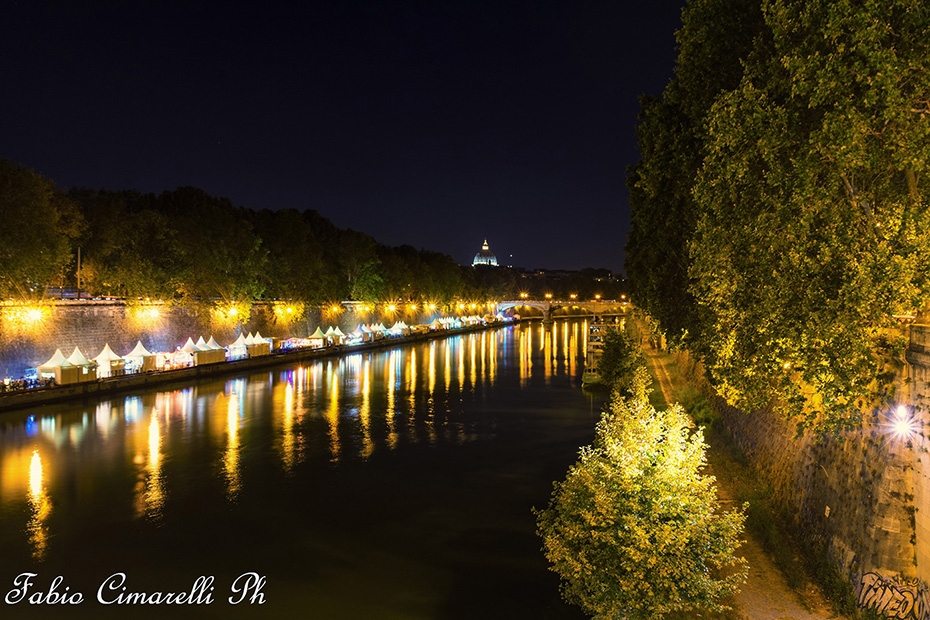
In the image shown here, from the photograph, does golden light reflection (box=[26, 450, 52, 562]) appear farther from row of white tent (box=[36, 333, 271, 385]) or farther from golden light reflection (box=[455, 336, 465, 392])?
golden light reflection (box=[455, 336, 465, 392])

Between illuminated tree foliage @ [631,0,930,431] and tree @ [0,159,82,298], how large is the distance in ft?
100

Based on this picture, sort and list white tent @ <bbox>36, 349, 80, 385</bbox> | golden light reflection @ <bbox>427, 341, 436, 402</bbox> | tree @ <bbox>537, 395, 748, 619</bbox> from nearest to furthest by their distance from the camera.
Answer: tree @ <bbox>537, 395, 748, 619</bbox>, white tent @ <bbox>36, 349, 80, 385</bbox>, golden light reflection @ <bbox>427, 341, 436, 402</bbox>

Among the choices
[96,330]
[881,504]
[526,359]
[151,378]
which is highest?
[96,330]

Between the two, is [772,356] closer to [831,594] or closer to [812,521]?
[812,521]

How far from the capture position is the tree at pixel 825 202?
29.3 feet

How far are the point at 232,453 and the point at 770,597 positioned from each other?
17.1m

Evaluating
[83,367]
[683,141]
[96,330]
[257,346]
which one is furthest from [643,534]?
[257,346]

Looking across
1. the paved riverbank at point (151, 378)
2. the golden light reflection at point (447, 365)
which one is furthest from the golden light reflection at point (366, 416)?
the paved riverbank at point (151, 378)

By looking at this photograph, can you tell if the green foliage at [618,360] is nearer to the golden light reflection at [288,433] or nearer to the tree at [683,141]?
the tree at [683,141]

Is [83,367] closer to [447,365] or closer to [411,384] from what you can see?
[411,384]

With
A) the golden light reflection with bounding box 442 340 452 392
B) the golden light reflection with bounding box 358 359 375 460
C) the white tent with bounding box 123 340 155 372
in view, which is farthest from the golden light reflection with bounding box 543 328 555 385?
the white tent with bounding box 123 340 155 372

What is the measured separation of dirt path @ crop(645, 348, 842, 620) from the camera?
882cm

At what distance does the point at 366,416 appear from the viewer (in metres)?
27.9

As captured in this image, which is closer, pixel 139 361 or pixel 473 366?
pixel 139 361
